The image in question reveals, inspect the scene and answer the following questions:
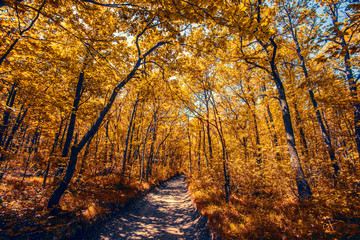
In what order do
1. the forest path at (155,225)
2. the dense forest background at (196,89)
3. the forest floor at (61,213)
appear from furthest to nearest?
1. the forest path at (155,225)
2. the forest floor at (61,213)
3. the dense forest background at (196,89)

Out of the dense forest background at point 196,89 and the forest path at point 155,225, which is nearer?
the dense forest background at point 196,89

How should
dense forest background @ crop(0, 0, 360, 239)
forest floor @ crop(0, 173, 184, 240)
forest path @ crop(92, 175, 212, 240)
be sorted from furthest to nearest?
forest path @ crop(92, 175, 212, 240), forest floor @ crop(0, 173, 184, 240), dense forest background @ crop(0, 0, 360, 239)

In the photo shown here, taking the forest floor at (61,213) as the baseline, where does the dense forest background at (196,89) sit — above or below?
above

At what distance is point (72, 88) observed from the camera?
29.8 ft

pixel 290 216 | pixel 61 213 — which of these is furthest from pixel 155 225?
pixel 290 216

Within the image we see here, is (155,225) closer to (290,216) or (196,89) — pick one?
(290,216)

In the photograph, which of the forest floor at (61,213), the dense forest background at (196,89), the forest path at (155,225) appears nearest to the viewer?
the dense forest background at (196,89)

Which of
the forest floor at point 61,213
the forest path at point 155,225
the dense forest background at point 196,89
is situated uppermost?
the dense forest background at point 196,89

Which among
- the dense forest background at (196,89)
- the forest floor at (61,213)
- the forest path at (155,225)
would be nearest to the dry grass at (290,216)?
the dense forest background at (196,89)

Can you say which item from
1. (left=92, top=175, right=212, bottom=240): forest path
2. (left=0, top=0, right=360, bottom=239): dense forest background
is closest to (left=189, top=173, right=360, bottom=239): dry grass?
(left=0, top=0, right=360, bottom=239): dense forest background

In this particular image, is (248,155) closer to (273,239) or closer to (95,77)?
(273,239)

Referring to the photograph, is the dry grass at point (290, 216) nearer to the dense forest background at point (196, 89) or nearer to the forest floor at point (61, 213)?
the dense forest background at point (196, 89)

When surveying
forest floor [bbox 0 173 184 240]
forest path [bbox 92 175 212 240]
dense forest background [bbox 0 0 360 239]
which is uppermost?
dense forest background [bbox 0 0 360 239]

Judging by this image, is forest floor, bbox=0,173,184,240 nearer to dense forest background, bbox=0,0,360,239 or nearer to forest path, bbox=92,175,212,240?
dense forest background, bbox=0,0,360,239
